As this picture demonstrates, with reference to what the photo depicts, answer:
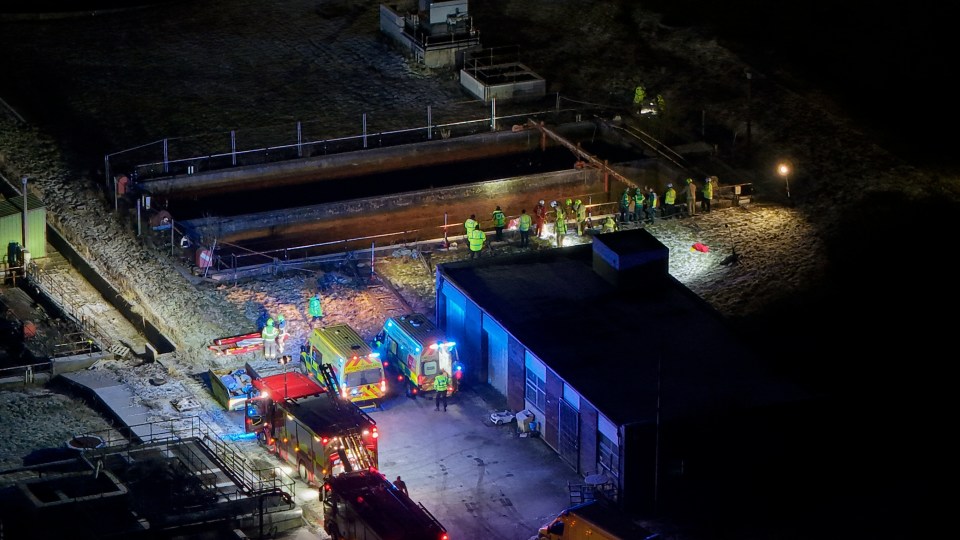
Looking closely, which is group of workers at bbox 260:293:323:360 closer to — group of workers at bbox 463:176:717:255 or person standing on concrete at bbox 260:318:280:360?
person standing on concrete at bbox 260:318:280:360

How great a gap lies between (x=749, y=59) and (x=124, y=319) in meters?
31.5

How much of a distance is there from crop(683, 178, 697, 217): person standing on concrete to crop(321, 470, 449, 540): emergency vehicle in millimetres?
21972

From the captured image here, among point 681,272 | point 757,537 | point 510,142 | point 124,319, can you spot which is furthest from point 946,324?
point 124,319

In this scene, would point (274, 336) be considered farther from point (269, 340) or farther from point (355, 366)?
point (355, 366)

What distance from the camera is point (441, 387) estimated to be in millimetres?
58594

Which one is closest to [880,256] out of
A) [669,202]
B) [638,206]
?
[669,202]

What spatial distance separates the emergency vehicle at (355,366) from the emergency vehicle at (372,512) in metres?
6.43

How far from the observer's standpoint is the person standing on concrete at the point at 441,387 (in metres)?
58.6

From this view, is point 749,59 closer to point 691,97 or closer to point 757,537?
point 691,97

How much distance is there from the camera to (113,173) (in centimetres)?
7250

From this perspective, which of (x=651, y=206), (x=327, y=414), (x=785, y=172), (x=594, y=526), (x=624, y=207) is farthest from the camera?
(x=785, y=172)

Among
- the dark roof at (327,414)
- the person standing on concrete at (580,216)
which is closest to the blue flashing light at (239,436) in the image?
the dark roof at (327,414)

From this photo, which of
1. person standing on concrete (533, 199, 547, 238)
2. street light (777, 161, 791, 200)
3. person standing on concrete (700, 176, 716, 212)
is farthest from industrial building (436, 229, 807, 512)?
street light (777, 161, 791, 200)

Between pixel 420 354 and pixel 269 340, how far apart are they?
16.4 ft
